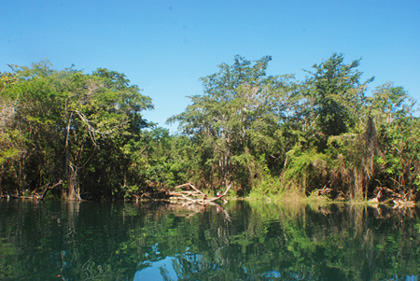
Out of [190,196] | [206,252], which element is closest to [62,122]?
[190,196]

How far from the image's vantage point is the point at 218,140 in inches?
1190

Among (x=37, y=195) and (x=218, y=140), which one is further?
(x=218, y=140)

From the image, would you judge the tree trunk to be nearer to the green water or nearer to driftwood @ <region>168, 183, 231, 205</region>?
driftwood @ <region>168, 183, 231, 205</region>

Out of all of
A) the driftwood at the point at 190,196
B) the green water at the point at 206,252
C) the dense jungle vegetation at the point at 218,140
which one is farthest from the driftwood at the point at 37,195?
the green water at the point at 206,252

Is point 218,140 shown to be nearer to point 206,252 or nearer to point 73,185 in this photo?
point 73,185

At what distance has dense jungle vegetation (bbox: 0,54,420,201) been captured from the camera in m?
22.5

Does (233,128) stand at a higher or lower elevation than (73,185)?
higher

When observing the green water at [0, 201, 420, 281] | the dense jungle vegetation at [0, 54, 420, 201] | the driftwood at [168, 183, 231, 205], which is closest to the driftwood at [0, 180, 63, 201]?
the dense jungle vegetation at [0, 54, 420, 201]

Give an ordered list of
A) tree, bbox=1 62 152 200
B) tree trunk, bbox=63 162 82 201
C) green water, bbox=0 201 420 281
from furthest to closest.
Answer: tree trunk, bbox=63 162 82 201 → tree, bbox=1 62 152 200 → green water, bbox=0 201 420 281

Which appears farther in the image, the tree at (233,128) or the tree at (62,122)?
the tree at (233,128)

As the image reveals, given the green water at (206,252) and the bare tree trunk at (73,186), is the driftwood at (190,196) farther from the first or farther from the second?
the green water at (206,252)

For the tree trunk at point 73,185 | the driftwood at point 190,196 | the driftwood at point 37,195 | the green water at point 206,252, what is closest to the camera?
the green water at point 206,252

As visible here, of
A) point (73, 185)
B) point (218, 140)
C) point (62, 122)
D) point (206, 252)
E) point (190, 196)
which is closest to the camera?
point (206, 252)

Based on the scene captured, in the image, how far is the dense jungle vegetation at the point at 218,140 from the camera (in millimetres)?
22547
